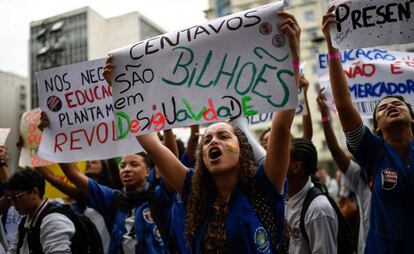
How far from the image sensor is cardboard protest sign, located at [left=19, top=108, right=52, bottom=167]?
4191 millimetres

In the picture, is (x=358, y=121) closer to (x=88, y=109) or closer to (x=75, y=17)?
(x=88, y=109)

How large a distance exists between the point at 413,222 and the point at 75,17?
64741 millimetres

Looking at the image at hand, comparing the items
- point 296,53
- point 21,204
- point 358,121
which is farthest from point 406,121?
point 21,204

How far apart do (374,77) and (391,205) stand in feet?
6.22

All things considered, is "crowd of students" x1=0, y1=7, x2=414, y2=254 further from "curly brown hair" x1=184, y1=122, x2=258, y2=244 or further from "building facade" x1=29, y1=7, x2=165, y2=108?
"building facade" x1=29, y1=7, x2=165, y2=108

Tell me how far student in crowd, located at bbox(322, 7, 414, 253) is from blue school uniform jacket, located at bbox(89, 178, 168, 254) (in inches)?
60.1

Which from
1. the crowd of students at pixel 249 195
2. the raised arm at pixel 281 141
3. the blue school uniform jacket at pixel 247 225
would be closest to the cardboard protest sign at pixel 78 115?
the crowd of students at pixel 249 195

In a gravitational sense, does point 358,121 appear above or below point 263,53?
below

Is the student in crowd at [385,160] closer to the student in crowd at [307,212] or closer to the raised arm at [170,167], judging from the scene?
the student in crowd at [307,212]

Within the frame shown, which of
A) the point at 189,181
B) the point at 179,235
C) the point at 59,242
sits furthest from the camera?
the point at 59,242

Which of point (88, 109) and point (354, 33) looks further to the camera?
point (88, 109)

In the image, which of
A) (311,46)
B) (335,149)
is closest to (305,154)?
(335,149)

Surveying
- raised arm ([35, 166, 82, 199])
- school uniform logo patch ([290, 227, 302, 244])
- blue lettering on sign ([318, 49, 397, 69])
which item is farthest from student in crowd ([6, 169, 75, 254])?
blue lettering on sign ([318, 49, 397, 69])

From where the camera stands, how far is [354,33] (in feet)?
8.43
